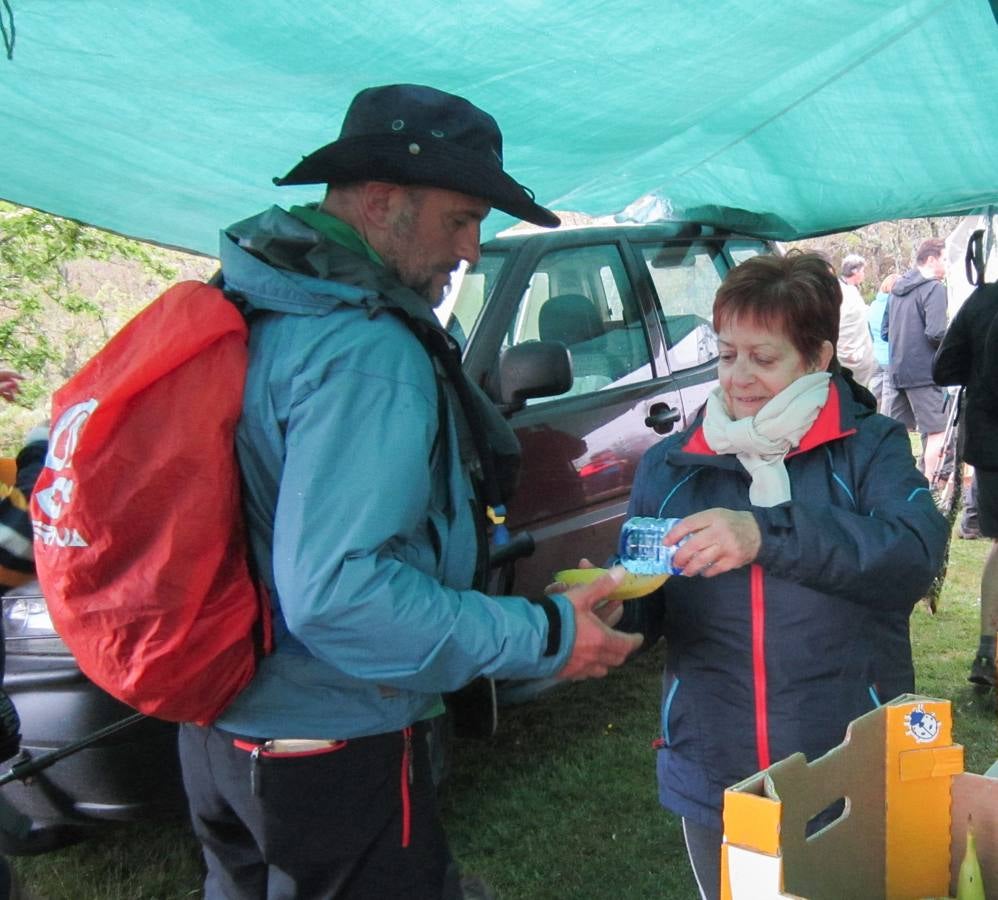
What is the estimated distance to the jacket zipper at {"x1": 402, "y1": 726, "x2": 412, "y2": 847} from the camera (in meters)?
1.83

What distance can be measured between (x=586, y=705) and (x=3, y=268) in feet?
23.0

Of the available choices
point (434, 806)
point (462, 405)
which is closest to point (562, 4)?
point (462, 405)

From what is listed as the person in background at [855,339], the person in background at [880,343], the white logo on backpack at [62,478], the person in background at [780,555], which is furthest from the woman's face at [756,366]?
the person in background at [880,343]

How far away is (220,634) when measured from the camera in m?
1.60

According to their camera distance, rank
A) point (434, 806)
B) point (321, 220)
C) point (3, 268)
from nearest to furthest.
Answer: point (321, 220) < point (434, 806) < point (3, 268)

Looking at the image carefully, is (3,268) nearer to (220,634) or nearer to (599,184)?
(599,184)

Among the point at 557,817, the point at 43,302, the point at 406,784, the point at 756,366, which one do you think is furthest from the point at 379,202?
the point at 43,302

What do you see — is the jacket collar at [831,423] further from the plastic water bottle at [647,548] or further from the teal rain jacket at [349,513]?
the teal rain jacket at [349,513]

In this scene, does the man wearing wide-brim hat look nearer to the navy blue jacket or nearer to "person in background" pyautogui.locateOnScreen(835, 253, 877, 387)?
the navy blue jacket

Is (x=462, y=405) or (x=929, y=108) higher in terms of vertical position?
(x=929, y=108)

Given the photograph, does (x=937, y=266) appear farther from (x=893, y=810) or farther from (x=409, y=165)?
(x=893, y=810)

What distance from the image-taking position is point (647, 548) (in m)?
1.84

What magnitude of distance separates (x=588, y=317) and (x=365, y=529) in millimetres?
3102

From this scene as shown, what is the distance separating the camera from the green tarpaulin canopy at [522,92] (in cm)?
230
